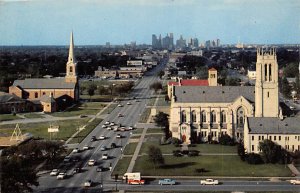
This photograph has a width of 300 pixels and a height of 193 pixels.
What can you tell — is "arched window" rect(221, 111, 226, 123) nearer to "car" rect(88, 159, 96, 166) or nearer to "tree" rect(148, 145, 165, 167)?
"tree" rect(148, 145, 165, 167)

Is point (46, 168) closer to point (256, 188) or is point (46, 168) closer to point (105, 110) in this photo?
point (256, 188)

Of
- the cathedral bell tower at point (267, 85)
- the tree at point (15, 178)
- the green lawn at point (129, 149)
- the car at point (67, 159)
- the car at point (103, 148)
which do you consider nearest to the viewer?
the tree at point (15, 178)

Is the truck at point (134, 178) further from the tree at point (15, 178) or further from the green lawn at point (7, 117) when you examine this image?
the green lawn at point (7, 117)

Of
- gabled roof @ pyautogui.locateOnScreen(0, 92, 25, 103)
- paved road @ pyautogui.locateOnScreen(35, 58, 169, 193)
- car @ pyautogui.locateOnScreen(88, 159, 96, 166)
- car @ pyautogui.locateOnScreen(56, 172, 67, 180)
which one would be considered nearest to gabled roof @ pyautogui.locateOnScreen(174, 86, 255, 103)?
paved road @ pyautogui.locateOnScreen(35, 58, 169, 193)

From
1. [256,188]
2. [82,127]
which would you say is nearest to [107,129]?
[82,127]

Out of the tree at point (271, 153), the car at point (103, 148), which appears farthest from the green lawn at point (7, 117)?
the tree at point (271, 153)

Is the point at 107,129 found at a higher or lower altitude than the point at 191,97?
lower

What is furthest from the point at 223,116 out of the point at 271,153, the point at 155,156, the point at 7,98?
the point at 7,98

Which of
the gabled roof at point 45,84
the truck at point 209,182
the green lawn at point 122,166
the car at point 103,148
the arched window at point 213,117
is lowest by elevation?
the truck at point 209,182
